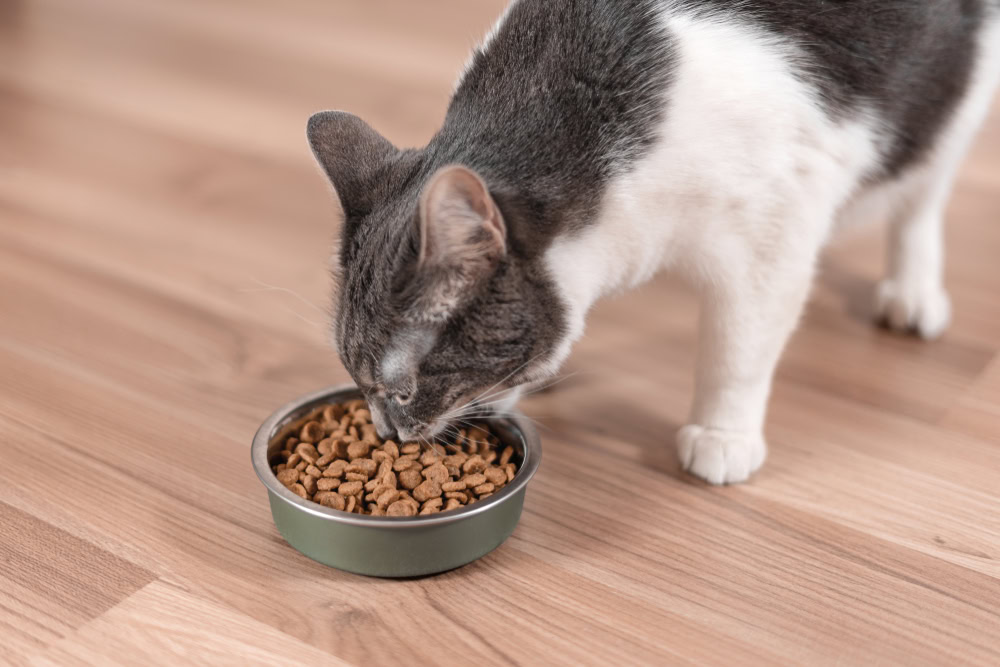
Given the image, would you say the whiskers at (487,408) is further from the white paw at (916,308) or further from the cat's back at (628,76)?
the white paw at (916,308)

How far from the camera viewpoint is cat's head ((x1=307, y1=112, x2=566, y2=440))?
1.16 meters

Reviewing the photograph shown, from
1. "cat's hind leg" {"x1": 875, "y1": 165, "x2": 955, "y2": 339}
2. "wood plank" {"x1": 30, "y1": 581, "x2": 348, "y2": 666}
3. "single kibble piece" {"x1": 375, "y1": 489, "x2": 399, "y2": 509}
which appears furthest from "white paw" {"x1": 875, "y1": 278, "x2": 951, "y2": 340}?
"wood plank" {"x1": 30, "y1": 581, "x2": 348, "y2": 666}

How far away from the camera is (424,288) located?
3.89 ft

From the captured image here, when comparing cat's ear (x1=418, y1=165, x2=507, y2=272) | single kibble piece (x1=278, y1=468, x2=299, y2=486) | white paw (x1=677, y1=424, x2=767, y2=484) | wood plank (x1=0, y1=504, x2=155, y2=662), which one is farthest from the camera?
white paw (x1=677, y1=424, x2=767, y2=484)

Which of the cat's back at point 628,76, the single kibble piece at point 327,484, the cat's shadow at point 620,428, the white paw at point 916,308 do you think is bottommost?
the cat's shadow at point 620,428

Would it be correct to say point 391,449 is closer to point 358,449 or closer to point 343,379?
point 358,449

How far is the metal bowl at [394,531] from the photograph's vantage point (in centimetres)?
123

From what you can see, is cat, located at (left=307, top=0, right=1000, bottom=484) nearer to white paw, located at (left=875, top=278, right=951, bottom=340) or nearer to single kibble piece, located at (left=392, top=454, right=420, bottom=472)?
single kibble piece, located at (left=392, top=454, right=420, bottom=472)

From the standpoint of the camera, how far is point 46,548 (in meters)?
1.33

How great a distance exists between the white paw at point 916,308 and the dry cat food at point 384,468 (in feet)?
2.63

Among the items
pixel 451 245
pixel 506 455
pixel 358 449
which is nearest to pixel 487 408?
pixel 506 455

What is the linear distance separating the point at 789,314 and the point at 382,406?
54 centimetres

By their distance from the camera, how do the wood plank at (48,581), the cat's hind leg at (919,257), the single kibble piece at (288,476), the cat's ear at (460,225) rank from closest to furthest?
the cat's ear at (460,225)
the wood plank at (48,581)
the single kibble piece at (288,476)
the cat's hind leg at (919,257)

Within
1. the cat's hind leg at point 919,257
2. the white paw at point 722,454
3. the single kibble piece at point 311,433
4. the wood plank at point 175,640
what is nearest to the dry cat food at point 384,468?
the single kibble piece at point 311,433
